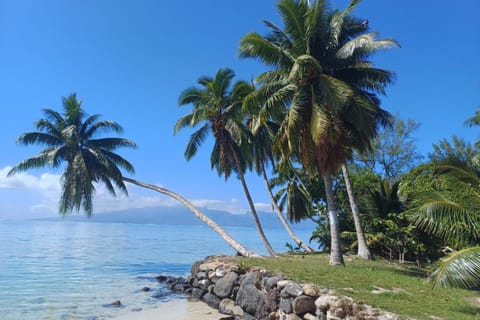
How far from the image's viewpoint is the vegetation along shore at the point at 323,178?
733 centimetres

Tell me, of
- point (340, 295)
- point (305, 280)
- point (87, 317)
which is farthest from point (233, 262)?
point (340, 295)

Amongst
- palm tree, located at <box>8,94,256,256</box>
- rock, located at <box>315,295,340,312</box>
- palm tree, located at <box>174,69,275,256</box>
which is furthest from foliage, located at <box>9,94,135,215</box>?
rock, located at <box>315,295,340,312</box>

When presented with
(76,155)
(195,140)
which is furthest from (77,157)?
(195,140)

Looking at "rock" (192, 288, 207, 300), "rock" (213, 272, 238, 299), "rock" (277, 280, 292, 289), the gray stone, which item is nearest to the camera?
"rock" (277, 280, 292, 289)

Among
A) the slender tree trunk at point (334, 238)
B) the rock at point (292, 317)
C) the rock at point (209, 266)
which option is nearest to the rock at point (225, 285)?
the rock at point (209, 266)

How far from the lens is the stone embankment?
7020 mm

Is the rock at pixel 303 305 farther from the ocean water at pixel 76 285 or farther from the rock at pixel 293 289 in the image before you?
the ocean water at pixel 76 285

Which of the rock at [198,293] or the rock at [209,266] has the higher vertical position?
the rock at [209,266]

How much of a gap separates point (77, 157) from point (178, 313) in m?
12.7

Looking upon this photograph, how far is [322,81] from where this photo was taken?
11.3 meters

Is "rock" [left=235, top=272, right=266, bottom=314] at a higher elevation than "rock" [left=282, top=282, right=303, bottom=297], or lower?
lower

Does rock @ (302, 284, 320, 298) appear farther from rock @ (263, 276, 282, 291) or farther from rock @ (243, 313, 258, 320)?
rock @ (243, 313, 258, 320)

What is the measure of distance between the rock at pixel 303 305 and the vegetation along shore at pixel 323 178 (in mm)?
24

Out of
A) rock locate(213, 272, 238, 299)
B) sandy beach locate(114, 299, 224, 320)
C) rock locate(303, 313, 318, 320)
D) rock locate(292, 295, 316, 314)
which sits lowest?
sandy beach locate(114, 299, 224, 320)
